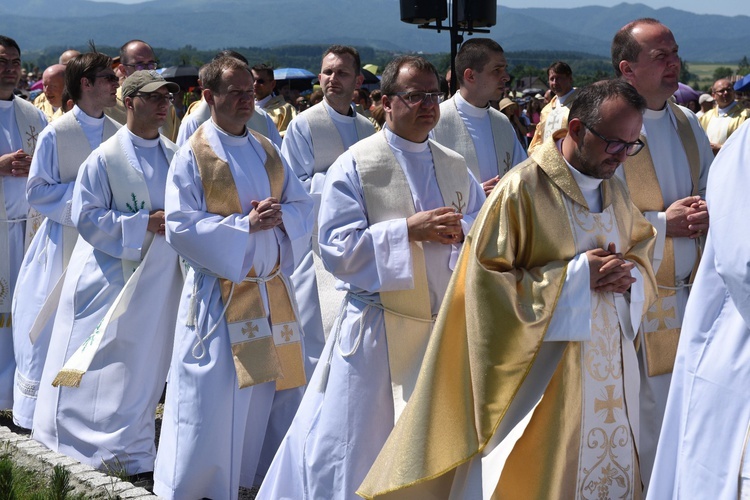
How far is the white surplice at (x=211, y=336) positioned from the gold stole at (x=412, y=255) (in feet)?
2.67

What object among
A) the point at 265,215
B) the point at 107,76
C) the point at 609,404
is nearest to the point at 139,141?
the point at 107,76

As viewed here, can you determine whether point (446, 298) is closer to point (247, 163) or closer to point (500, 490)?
point (500, 490)

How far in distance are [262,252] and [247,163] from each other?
0.47 m

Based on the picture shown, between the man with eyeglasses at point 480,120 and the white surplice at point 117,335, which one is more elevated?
the man with eyeglasses at point 480,120

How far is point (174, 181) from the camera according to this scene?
217 inches

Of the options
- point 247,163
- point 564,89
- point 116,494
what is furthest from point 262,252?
point 564,89

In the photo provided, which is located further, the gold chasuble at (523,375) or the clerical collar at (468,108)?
the clerical collar at (468,108)

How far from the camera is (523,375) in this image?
412cm

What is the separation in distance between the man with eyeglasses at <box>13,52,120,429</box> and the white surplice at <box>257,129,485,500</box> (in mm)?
2517

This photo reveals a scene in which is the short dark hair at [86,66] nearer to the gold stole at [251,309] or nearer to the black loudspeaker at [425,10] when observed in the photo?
the gold stole at [251,309]

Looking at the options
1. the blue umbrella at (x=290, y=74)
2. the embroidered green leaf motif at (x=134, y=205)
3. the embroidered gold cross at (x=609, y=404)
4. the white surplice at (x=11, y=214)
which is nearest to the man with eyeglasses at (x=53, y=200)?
the white surplice at (x=11, y=214)

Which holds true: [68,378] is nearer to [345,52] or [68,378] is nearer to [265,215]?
[265,215]

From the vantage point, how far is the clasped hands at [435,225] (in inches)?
184

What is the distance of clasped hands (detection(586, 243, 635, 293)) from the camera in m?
4.12
